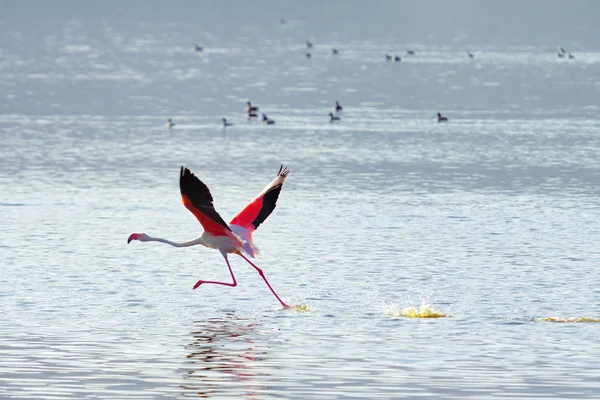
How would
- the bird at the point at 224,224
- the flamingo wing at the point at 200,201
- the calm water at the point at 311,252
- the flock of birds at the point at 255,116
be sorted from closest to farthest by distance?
the calm water at the point at 311,252 → the flamingo wing at the point at 200,201 → the bird at the point at 224,224 → the flock of birds at the point at 255,116

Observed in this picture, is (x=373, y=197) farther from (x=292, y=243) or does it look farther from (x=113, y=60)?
(x=113, y=60)

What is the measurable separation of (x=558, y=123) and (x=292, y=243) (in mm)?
33125

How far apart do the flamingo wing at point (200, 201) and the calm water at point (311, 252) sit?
125cm

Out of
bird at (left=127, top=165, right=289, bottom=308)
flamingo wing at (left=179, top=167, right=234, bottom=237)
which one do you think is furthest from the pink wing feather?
flamingo wing at (left=179, top=167, right=234, bottom=237)

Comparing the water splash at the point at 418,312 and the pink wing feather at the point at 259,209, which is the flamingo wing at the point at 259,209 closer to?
the pink wing feather at the point at 259,209

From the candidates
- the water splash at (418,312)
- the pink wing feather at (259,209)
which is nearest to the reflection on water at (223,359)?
the pink wing feather at (259,209)

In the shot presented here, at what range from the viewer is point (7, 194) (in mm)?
35281

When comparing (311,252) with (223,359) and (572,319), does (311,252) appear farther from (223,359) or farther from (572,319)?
(223,359)

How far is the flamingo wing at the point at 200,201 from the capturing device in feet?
58.6

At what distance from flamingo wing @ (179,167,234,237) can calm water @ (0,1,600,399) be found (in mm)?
1251

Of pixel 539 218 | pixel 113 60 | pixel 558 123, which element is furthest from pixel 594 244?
pixel 113 60

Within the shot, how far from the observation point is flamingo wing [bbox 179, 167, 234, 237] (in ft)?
58.6

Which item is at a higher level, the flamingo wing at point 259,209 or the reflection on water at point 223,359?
the flamingo wing at point 259,209

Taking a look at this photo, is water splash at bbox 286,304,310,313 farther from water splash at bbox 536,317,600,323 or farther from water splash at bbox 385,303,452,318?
water splash at bbox 536,317,600,323
